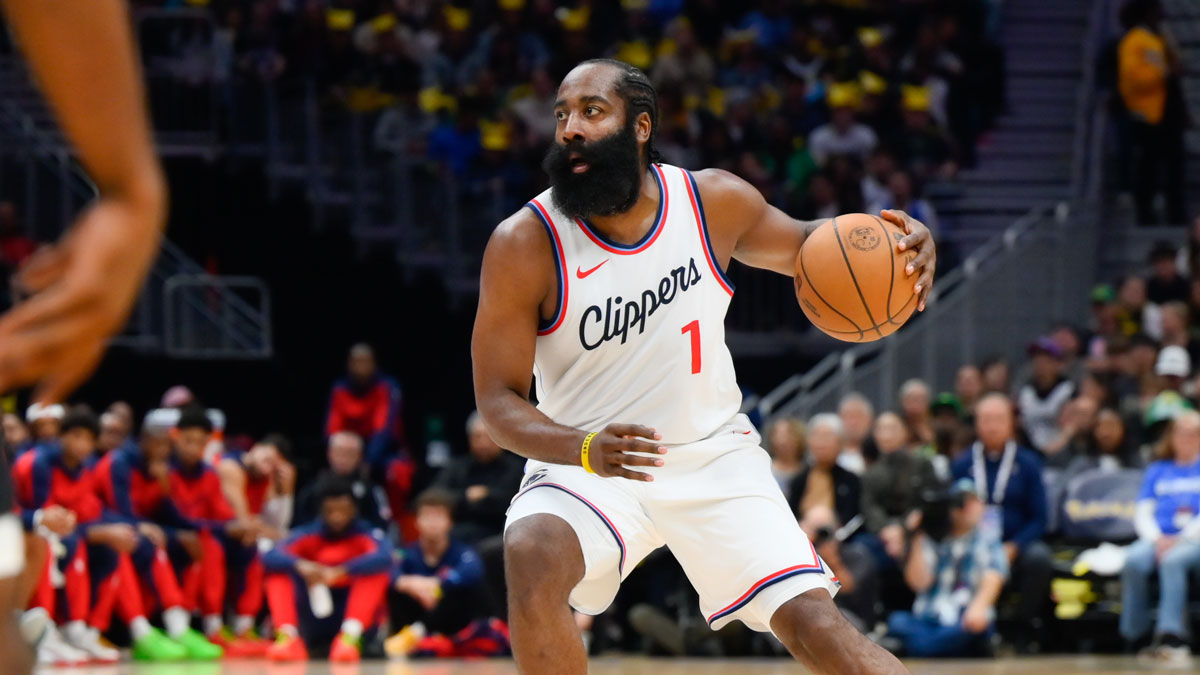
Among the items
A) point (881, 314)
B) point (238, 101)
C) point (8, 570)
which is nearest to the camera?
point (8, 570)

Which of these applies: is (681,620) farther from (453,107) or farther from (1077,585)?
(453,107)

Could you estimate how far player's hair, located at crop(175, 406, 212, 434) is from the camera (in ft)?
36.8

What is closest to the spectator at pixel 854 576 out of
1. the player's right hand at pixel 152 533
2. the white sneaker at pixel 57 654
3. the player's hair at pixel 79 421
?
the player's right hand at pixel 152 533

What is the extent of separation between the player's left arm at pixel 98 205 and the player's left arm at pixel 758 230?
10.5 feet

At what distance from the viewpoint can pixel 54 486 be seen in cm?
1049

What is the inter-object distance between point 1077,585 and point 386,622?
4.39 metres

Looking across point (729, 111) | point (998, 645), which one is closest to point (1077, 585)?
point (998, 645)

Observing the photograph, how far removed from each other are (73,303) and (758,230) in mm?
3437

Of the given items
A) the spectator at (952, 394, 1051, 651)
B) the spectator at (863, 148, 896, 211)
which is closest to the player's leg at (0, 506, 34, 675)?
the spectator at (952, 394, 1051, 651)

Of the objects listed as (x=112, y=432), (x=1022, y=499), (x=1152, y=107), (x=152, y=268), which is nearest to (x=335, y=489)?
(x=112, y=432)

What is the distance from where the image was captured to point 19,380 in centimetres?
172

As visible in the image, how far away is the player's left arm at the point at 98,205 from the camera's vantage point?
1.72m

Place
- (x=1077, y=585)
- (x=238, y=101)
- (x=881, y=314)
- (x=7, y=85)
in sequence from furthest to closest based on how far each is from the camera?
(x=7, y=85), (x=238, y=101), (x=1077, y=585), (x=881, y=314)

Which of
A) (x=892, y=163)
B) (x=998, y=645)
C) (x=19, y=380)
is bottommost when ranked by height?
(x=998, y=645)
